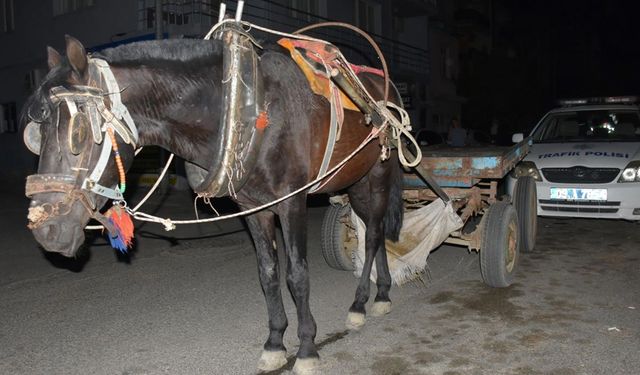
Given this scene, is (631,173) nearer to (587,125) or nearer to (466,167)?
(587,125)

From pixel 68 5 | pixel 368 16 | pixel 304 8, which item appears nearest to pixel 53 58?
pixel 304 8

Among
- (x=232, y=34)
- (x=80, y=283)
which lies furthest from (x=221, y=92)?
(x=80, y=283)

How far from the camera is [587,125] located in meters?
9.09

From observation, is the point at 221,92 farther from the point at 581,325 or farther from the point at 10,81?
the point at 10,81

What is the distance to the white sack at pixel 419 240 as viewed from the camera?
17.8 ft

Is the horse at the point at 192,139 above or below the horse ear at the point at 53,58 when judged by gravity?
below

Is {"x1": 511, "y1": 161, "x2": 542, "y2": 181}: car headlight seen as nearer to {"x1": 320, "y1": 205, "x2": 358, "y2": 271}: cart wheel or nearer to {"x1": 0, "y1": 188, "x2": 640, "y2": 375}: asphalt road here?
{"x1": 0, "y1": 188, "x2": 640, "y2": 375}: asphalt road

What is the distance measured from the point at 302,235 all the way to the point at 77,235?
1.39 m

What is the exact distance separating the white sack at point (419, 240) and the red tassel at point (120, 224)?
278 cm

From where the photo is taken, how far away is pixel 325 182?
394cm

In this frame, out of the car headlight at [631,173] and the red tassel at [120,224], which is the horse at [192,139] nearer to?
the red tassel at [120,224]

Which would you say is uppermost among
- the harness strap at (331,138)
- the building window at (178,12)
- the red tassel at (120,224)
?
the building window at (178,12)

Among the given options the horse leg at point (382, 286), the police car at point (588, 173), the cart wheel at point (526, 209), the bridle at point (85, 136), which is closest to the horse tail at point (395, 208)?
the horse leg at point (382, 286)

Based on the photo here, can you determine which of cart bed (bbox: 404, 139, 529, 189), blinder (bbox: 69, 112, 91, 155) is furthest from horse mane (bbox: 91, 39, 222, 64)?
→ cart bed (bbox: 404, 139, 529, 189)
